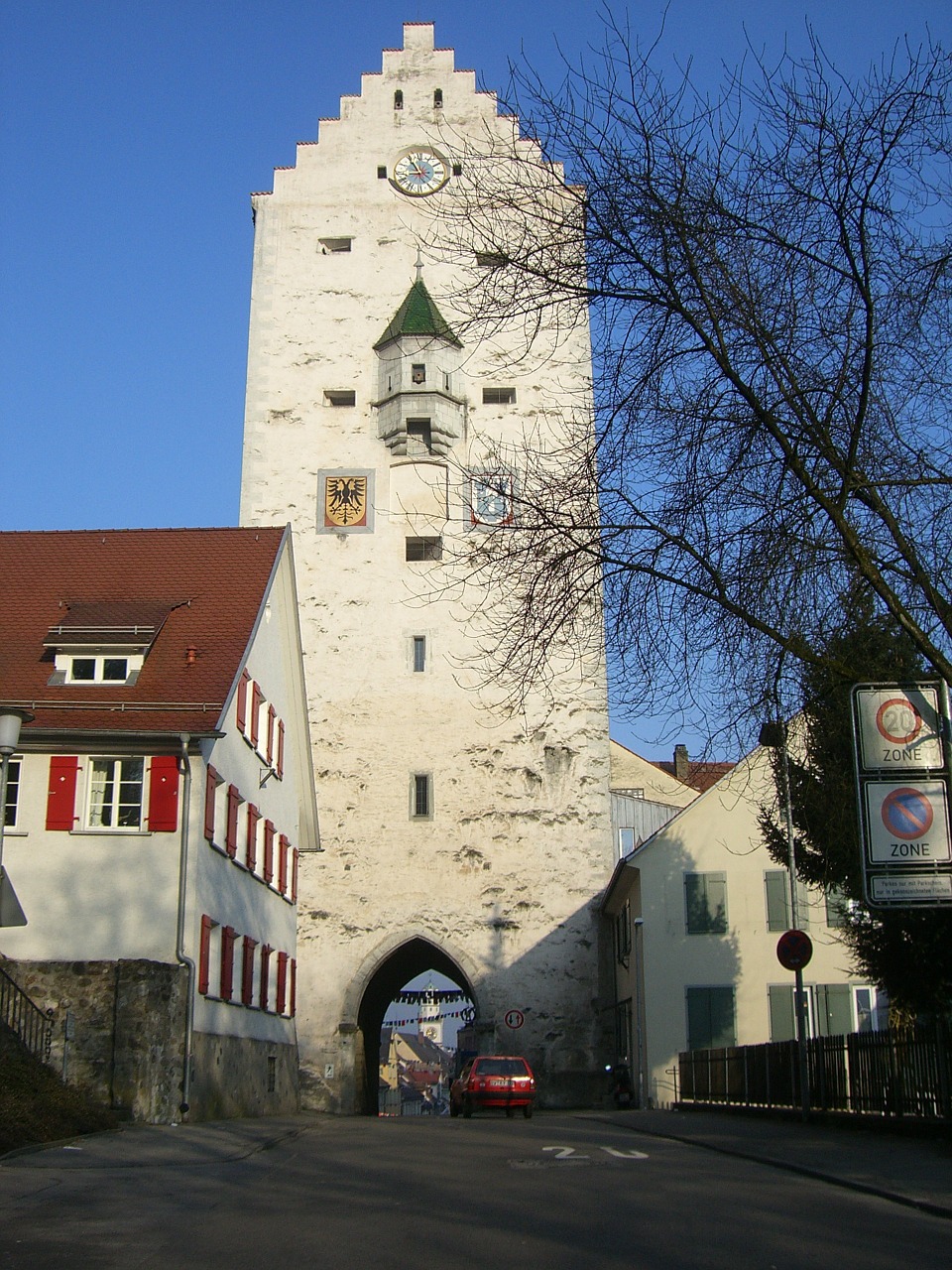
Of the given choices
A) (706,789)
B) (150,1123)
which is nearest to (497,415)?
(706,789)

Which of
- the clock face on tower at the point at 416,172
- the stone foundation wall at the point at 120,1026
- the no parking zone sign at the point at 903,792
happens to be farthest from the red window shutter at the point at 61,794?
the clock face on tower at the point at 416,172

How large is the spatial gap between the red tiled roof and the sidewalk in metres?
8.48

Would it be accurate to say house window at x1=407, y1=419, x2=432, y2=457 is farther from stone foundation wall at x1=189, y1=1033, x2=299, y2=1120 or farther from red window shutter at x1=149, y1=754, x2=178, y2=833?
red window shutter at x1=149, y1=754, x2=178, y2=833

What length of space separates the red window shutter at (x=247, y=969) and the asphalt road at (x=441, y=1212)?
1039cm

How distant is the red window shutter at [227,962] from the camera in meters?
22.2

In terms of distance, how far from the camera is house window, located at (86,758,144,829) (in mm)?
20156

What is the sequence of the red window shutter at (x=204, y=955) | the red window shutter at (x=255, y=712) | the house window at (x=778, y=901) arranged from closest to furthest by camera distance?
1. the red window shutter at (x=204, y=955)
2. the red window shutter at (x=255, y=712)
3. the house window at (x=778, y=901)

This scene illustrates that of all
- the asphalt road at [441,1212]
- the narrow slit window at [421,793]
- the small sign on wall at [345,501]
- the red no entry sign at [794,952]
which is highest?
the small sign on wall at [345,501]

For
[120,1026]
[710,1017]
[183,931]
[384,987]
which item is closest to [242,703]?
[183,931]

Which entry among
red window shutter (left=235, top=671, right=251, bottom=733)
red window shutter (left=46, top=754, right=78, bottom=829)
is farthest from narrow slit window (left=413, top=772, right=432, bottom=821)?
red window shutter (left=46, top=754, right=78, bottom=829)

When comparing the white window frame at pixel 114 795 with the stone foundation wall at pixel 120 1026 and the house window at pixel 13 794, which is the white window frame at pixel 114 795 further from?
the stone foundation wall at pixel 120 1026

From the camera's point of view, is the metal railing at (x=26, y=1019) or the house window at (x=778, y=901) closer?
the metal railing at (x=26, y=1019)

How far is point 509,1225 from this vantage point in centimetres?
802

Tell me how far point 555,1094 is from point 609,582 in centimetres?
2770
